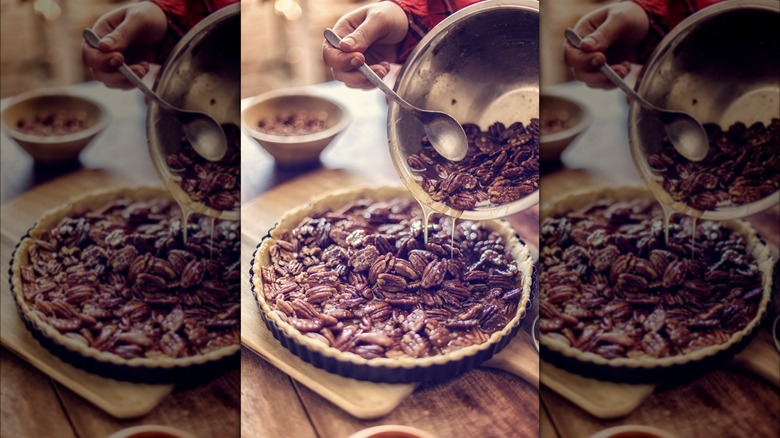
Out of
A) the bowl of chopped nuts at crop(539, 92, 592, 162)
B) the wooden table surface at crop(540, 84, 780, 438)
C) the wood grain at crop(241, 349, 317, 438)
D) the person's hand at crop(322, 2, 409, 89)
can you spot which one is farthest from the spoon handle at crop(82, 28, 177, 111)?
the wooden table surface at crop(540, 84, 780, 438)

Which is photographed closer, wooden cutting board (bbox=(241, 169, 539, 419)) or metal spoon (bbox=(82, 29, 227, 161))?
wooden cutting board (bbox=(241, 169, 539, 419))

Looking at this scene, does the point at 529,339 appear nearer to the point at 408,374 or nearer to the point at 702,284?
the point at 408,374

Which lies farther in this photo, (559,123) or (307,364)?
(559,123)

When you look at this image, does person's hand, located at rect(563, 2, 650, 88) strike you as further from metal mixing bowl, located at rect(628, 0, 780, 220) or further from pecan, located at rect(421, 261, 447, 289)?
pecan, located at rect(421, 261, 447, 289)

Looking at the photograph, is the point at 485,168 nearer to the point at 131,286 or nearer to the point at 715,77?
the point at 715,77

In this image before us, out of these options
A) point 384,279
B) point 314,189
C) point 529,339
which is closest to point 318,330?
point 384,279

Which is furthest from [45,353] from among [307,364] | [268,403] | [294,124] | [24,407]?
[294,124]

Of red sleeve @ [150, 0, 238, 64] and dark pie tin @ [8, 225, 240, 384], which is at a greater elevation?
red sleeve @ [150, 0, 238, 64]
